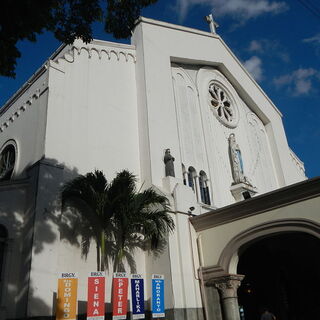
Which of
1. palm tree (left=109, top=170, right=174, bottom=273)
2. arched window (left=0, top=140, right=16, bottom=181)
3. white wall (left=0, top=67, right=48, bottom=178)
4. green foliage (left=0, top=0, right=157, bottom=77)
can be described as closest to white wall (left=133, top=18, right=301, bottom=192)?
palm tree (left=109, top=170, right=174, bottom=273)

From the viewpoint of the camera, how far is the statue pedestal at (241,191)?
60.1ft

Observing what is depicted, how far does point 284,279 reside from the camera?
1712 centimetres

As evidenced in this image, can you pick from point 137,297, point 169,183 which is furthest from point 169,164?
point 137,297

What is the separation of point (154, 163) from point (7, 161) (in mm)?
6377

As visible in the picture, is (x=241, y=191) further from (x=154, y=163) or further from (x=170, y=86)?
(x=170, y=86)

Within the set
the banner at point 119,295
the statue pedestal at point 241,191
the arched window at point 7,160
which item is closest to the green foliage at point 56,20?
the banner at point 119,295

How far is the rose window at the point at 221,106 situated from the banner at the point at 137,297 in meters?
11.7

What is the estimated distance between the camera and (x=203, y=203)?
56.0 ft

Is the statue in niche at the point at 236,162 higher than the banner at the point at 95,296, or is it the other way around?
the statue in niche at the point at 236,162

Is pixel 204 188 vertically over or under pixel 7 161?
under

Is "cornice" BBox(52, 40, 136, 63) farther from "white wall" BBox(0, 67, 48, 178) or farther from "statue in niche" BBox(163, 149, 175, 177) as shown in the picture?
"statue in niche" BBox(163, 149, 175, 177)

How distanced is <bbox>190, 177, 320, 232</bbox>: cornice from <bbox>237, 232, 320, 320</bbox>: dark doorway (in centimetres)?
356

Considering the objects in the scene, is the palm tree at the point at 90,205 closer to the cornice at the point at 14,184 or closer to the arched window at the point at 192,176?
the cornice at the point at 14,184

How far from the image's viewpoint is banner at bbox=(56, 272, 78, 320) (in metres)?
9.91
